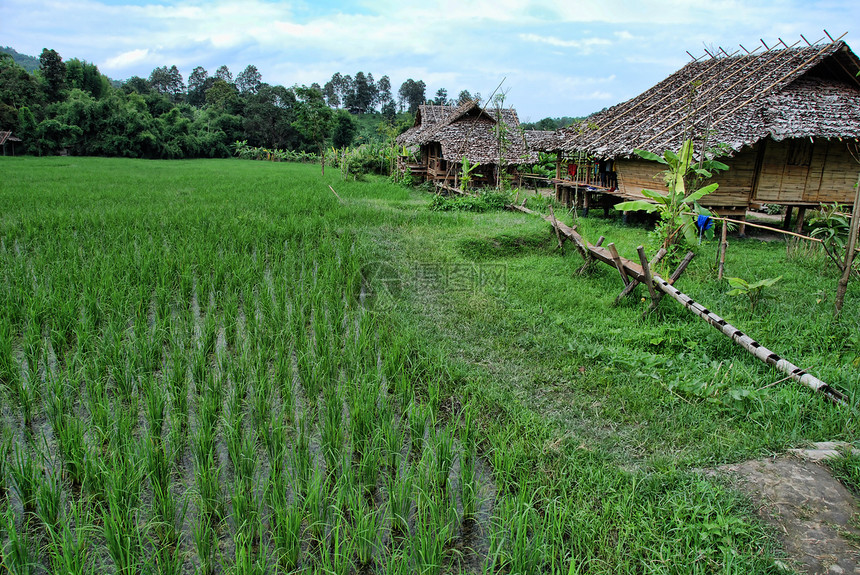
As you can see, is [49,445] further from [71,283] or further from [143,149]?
[143,149]

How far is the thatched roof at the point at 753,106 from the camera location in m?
8.27

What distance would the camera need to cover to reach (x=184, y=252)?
239 inches

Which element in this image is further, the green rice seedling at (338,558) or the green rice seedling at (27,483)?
the green rice seedling at (27,483)

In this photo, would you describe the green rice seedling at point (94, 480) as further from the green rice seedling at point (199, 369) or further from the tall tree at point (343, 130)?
the tall tree at point (343, 130)

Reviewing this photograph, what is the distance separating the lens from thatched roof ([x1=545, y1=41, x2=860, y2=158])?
8273mm

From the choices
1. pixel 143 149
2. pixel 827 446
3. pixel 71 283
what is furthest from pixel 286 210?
pixel 143 149

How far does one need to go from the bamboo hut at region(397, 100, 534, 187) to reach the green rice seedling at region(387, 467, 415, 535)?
12333 millimetres

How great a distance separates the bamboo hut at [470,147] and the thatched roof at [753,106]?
4.30 m

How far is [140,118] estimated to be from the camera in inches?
1252

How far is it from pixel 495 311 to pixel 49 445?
11.6 ft

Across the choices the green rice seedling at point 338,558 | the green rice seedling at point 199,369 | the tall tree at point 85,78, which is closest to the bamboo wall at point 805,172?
the green rice seedling at point 199,369

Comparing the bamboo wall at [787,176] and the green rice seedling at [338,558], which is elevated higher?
the bamboo wall at [787,176]

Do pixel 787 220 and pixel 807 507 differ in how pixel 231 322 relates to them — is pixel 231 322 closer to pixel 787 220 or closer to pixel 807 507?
pixel 807 507

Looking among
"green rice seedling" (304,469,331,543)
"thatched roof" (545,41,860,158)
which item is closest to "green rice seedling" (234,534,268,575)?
"green rice seedling" (304,469,331,543)
